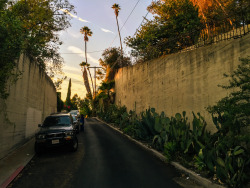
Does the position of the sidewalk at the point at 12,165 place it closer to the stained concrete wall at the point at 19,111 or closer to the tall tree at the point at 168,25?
the stained concrete wall at the point at 19,111

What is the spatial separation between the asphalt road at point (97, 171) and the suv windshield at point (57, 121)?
1.47m

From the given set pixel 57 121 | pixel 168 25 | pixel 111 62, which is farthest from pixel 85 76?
pixel 57 121

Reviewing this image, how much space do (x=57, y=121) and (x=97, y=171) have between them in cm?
461

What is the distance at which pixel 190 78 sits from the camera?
9320 mm

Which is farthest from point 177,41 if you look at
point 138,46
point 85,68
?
point 85,68

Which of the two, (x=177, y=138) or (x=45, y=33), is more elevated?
(x=45, y=33)

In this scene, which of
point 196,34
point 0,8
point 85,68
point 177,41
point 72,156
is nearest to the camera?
point 0,8

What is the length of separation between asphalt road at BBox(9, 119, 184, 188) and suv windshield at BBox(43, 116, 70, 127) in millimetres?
1467

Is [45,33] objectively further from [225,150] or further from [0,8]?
[225,150]

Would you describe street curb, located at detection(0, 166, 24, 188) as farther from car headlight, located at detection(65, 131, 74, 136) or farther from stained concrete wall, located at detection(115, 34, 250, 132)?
stained concrete wall, located at detection(115, 34, 250, 132)

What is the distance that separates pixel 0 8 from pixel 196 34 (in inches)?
344

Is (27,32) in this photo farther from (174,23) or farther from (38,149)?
(174,23)

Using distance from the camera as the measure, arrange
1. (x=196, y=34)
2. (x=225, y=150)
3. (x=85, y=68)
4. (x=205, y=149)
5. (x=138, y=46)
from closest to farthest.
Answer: (x=225, y=150) < (x=205, y=149) < (x=196, y=34) < (x=138, y=46) < (x=85, y=68)

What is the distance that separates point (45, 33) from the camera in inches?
658
